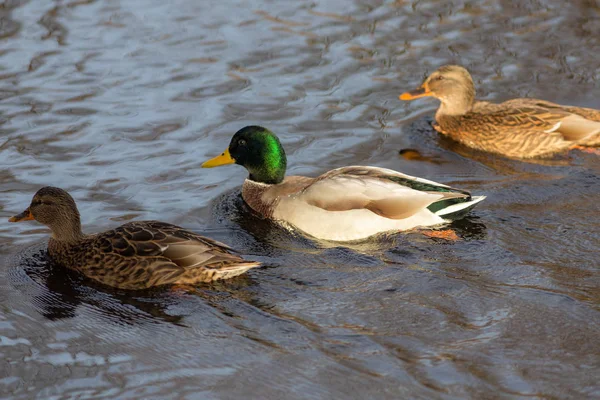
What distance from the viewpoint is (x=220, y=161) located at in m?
8.82

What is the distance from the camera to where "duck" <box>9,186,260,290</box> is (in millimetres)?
7012

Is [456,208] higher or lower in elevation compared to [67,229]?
lower

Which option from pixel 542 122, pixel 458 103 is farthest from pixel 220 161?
pixel 542 122

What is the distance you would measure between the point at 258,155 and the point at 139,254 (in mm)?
2059

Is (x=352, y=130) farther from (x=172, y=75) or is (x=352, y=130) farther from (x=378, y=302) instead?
(x=378, y=302)

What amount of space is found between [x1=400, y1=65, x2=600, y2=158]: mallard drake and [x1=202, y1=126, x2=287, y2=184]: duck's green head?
2233 mm

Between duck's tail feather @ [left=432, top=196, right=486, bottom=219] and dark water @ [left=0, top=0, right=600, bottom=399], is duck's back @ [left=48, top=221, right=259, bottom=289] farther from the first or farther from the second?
duck's tail feather @ [left=432, top=196, right=486, bottom=219]

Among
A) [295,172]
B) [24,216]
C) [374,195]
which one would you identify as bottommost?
[295,172]

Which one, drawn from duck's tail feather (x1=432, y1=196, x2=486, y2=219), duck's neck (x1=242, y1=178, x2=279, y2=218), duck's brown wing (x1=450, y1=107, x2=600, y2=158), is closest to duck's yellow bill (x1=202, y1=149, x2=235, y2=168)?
duck's neck (x1=242, y1=178, x2=279, y2=218)

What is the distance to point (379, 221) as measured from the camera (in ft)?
26.3

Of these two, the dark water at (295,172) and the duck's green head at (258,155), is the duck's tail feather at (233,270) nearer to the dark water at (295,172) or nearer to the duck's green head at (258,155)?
the dark water at (295,172)

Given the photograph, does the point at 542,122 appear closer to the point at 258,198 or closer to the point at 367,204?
the point at 367,204

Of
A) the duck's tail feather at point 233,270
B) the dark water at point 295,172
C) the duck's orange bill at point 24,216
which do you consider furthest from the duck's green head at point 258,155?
the duck's tail feather at point 233,270

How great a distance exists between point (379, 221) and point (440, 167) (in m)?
1.83
